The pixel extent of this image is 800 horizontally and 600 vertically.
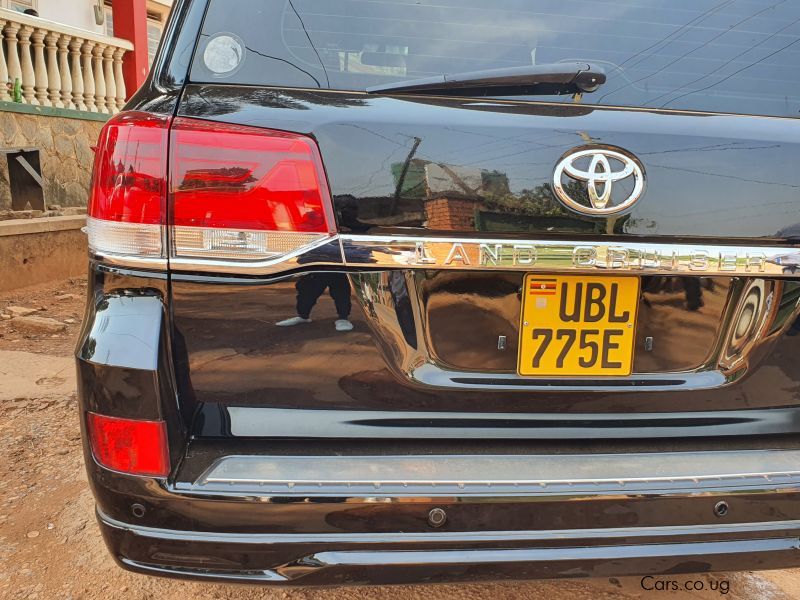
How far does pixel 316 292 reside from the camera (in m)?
1.23

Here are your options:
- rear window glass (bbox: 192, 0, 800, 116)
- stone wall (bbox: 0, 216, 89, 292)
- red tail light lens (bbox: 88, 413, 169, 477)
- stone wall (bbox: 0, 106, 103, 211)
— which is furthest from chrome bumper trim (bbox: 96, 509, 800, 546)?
stone wall (bbox: 0, 106, 103, 211)

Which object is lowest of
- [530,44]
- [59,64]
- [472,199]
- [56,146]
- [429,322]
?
[429,322]

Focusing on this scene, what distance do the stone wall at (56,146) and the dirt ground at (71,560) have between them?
4314mm

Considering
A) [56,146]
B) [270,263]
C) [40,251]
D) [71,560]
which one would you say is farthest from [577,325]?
[56,146]

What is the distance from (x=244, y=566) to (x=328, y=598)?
69cm

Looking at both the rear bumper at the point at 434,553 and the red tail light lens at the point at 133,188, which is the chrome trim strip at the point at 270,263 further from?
the rear bumper at the point at 434,553

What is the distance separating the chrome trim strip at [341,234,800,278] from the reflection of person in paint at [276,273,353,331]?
0.05m

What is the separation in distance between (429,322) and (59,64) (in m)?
7.67

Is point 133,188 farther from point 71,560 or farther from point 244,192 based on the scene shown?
point 71,560

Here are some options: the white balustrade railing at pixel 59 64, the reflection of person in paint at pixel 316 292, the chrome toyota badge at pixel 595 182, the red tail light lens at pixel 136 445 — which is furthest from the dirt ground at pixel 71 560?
the white balustrade railing at pixel 59 64

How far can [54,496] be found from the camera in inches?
93.8

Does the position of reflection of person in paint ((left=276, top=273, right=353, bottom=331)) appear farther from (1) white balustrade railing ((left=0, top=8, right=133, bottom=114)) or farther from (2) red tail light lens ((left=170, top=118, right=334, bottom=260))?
(1) white balustrade railing ((left=0, top=8, right=133, bottom=114))

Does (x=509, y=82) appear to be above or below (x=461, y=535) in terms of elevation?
above

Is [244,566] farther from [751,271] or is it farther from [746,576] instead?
[746,576]
